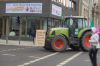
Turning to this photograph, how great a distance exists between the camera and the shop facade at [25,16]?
48.2 m

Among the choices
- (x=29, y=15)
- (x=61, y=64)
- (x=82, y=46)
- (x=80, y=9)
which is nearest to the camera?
(x=61, y=64)

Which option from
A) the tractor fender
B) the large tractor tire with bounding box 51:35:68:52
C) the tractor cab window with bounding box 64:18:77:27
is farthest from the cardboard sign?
the tractor fender

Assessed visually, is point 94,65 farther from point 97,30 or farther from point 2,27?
point 2,27

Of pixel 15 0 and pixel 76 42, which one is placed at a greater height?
pixel 15 0

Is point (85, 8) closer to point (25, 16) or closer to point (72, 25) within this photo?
point (25, 16)

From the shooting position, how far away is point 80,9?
231 feet

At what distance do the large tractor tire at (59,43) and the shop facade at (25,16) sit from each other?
62.1 feet

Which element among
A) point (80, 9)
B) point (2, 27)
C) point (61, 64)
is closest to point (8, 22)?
point (2, 27)

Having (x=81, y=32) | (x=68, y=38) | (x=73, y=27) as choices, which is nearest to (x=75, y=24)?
(x=73, y=27)

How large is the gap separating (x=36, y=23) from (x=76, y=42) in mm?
20615

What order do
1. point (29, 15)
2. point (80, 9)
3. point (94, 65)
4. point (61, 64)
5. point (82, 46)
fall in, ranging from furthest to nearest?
point (80, 9)
point (29, 15)
point (82, 46)
point (61, 64)
point (94, 65)

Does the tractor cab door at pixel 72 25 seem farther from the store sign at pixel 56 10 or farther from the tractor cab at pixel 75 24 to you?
the store sign at pixel 56 10

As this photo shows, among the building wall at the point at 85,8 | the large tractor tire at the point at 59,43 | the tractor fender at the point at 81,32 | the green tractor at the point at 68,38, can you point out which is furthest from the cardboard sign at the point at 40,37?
the building wall at the point at 85,8

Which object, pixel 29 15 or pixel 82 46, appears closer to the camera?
pixel 82 46
